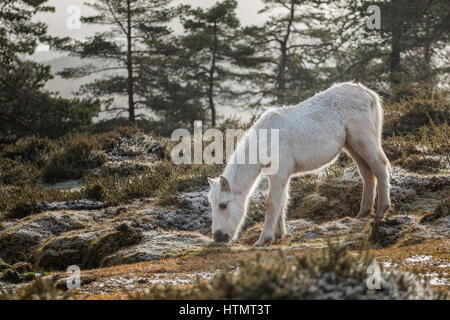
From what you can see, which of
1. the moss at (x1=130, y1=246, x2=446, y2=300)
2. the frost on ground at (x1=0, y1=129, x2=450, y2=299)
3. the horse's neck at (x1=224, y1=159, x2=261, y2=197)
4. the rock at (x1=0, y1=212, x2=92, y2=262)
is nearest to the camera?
the moss at (x1=130, y1=246, x2=446, y2=300)

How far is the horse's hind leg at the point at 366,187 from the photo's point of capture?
359 inches

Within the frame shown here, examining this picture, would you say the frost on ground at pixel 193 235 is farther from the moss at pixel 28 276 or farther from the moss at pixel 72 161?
the moss at pixel 72 161

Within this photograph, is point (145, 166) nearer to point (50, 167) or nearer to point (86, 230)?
point (50, 167)

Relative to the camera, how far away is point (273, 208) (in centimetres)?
798

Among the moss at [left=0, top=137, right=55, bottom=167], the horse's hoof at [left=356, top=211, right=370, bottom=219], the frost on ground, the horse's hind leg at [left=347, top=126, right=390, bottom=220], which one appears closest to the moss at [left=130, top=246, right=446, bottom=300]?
the frost on ground

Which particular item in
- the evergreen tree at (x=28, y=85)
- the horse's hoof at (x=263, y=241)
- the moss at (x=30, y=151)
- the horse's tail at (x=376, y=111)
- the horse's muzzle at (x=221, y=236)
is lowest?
the horse's hoof at (x=263, y=241)

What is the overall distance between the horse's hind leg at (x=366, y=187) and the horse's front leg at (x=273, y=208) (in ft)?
5.56

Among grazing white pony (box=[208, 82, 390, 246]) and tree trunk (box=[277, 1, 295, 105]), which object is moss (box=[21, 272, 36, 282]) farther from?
tree trunk (box=[277, 1, 295, 105])

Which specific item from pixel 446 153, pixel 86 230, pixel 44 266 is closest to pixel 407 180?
pixel 446 153

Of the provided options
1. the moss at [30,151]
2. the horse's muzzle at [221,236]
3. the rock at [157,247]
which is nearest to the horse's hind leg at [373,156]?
the horse's muzzle at [221,236]

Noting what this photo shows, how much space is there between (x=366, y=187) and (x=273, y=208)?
1992 millimetres

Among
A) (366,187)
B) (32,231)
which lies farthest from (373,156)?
(32,231)

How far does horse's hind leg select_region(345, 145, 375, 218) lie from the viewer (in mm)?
9109
